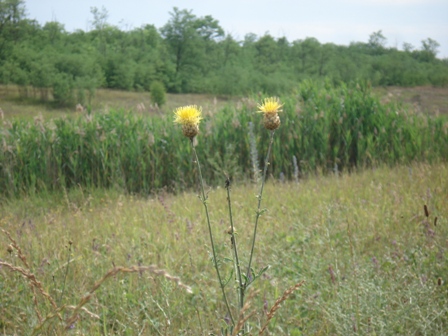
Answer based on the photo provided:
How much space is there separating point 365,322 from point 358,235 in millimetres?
1184

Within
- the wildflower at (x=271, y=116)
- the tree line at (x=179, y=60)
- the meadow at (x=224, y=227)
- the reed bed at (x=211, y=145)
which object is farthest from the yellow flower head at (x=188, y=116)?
the tree line at (x=179, y=60)

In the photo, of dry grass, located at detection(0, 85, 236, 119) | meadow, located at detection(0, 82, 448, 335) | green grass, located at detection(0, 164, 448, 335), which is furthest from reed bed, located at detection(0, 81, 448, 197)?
dry grass, located at detection(0, 85, 236, 119)

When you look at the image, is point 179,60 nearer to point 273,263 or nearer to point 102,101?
point 102,101

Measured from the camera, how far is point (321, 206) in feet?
12.7

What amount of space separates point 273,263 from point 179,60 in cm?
1925

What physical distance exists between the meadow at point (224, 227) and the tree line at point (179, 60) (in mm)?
8570

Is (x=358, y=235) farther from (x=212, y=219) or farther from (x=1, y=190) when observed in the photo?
(x=1, y=190)

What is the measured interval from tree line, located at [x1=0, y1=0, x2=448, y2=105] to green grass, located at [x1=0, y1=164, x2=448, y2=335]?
11491 mm

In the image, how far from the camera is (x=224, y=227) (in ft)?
12.0

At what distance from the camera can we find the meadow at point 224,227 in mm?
2225

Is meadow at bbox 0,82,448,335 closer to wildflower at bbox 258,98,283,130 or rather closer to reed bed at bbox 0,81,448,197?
reed bed at bbox 0,81,448,197

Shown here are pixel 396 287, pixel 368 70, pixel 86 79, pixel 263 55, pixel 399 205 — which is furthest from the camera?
pixel 263 55

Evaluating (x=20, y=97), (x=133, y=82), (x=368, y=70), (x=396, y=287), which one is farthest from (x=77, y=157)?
(x=368, y=70)

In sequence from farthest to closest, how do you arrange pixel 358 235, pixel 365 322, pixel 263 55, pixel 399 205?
1. pixel 263 55
2. pixel 399 205
3. pixel 358 235
4. pixel 365 322
